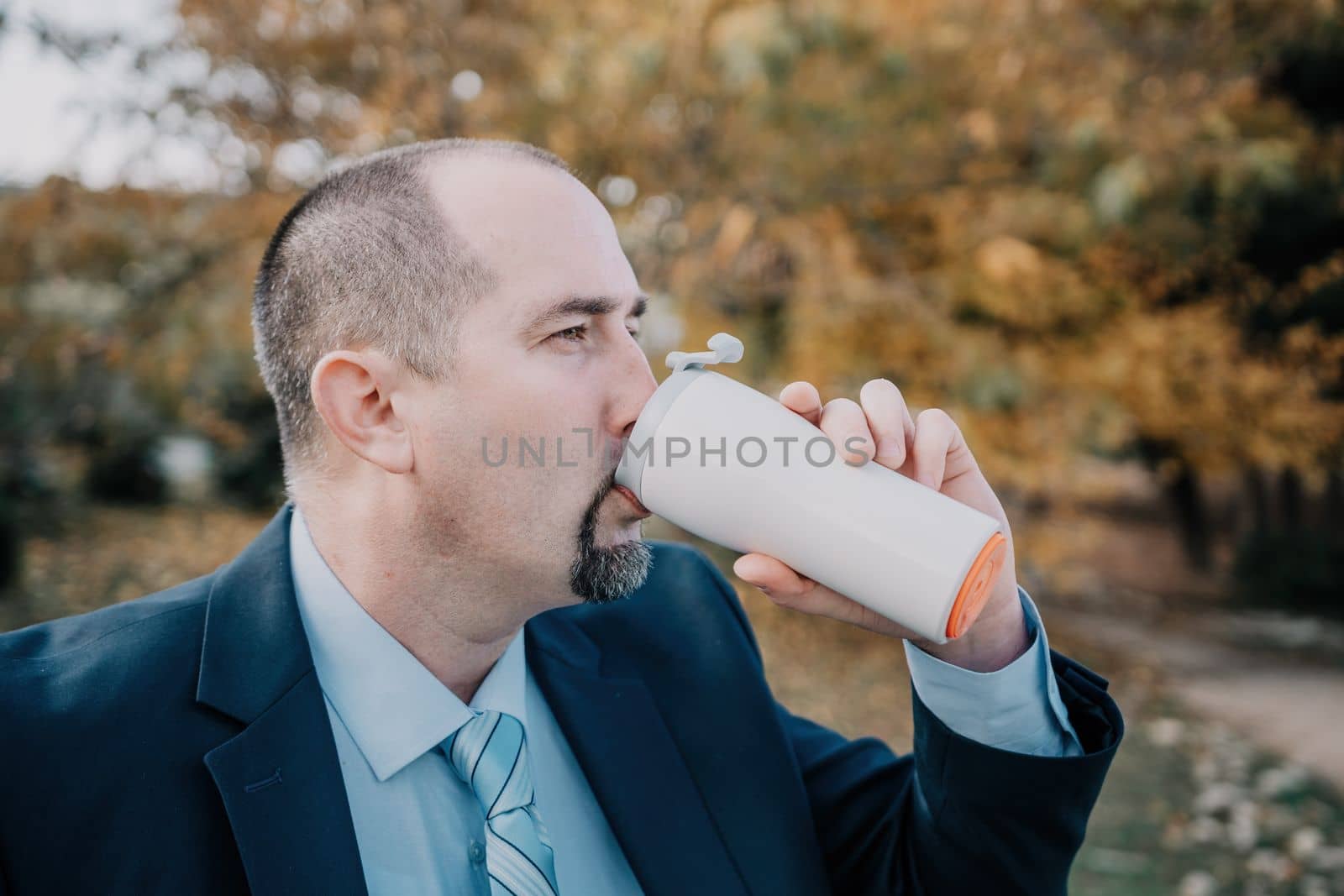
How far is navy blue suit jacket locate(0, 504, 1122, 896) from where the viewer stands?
1.32 metres

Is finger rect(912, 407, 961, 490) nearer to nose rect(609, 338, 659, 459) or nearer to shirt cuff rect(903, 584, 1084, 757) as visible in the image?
shirt cuff rect(903, 584, 1084, 757)

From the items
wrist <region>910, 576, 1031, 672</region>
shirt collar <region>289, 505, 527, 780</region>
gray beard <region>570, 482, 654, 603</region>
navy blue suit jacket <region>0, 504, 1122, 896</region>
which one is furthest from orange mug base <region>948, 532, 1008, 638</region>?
shirt collar <region>289, 505, 527, 780</region>

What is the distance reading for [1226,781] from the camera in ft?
21.0

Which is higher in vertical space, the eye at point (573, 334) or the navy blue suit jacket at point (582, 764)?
the eye at point (573, 334)

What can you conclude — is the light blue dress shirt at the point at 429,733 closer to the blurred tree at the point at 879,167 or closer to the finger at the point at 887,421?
the finger at the point at 887,421

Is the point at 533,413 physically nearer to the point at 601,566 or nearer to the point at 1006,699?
the point at 601,566

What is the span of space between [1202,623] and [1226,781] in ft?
17.6

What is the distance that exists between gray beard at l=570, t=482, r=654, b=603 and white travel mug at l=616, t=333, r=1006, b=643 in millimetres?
229

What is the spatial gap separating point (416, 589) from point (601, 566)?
1.08ft

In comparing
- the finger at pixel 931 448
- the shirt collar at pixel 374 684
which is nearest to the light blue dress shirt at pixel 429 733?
the shirt collar at pixel 374 684

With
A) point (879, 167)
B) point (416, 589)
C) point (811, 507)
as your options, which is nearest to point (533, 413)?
point (416, 589)

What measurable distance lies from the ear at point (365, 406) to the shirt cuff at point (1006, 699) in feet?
2.97

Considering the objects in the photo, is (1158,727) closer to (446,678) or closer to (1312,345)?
(1312,345)

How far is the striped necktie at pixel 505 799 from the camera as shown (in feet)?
4.98
